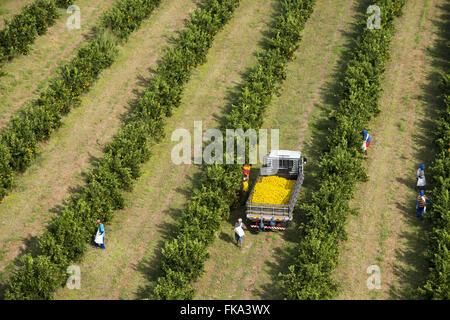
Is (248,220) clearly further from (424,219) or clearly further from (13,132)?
(13,132)

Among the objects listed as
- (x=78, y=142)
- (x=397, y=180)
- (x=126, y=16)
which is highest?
(x=126, y=16)

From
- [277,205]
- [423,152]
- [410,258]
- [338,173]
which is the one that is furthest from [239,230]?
[423,152]

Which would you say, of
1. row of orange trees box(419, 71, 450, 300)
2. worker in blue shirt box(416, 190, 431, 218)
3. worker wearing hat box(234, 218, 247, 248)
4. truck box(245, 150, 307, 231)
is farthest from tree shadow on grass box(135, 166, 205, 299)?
row of orange trees box(419, 71, 450, 300)

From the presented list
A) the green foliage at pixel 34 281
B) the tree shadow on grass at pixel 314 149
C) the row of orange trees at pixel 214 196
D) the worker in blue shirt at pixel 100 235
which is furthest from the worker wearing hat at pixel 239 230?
the green foliage at pixel 34 281

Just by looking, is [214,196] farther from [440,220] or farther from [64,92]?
[64,92]

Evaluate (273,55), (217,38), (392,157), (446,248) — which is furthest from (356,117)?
(217,38)
